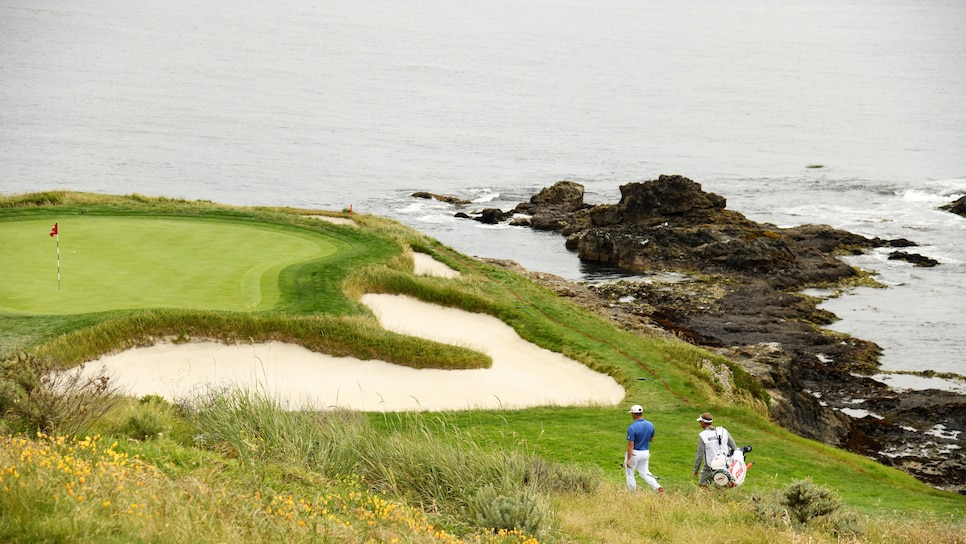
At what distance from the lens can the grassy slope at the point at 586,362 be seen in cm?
1770

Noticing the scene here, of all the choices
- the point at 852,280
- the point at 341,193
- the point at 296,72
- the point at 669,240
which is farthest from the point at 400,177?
the point at 296,72

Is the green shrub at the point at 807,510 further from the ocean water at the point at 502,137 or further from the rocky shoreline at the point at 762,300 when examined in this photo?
the ocean water at the point at 502,137

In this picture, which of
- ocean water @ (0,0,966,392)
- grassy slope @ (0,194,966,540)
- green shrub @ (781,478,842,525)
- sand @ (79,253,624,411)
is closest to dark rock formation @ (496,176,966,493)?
ocean water @ (0,0,966,392)

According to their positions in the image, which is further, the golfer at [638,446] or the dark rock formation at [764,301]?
the dark rock formation at [764,301]

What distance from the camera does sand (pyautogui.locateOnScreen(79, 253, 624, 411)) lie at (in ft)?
67.5

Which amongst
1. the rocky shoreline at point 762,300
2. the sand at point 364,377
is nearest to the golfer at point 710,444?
the sand at point 364,377

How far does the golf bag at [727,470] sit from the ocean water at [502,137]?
23.2 metres

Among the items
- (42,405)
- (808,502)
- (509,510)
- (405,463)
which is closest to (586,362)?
(808,502)

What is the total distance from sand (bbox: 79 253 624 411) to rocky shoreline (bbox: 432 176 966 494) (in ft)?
24.0

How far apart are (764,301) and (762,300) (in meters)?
0.17

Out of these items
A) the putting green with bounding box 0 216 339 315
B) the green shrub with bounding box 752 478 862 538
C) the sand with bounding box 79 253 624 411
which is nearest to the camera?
the green shrub with bounding box 752 478 862 538

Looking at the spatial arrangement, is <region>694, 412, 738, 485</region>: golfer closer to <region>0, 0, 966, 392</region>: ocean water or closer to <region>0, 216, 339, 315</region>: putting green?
<region>0, 216, 339, 315</region>: putting green

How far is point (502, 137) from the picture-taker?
334 ft

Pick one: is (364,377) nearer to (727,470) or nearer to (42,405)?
(727,470)
